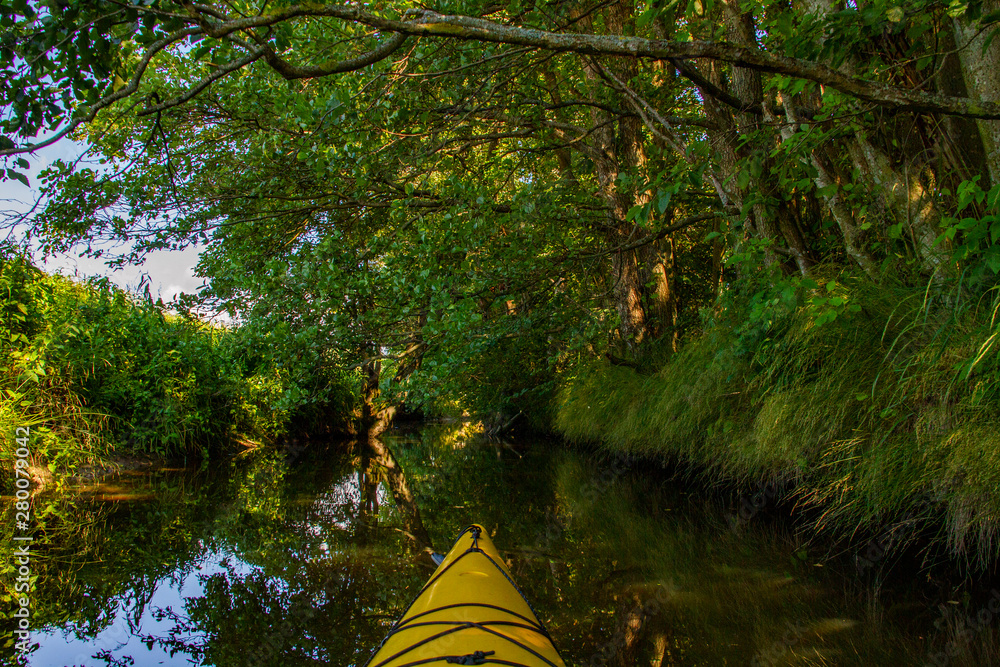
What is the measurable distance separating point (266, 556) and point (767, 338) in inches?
153

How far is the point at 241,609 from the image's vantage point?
3.13 m

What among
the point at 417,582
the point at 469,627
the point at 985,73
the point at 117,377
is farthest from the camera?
the point at 117,377

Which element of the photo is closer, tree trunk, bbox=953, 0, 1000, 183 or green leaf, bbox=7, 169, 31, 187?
green leaf, bbox=7, 169, 31, 187

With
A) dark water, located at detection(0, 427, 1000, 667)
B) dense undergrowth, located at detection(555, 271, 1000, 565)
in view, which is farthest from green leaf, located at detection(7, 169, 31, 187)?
dense undergrowth, located at detection(555, 271, 1000, 565)

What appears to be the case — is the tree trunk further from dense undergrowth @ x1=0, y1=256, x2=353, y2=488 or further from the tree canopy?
dense undergrowth @ x1=0, y1=256, x2=353, y2=488

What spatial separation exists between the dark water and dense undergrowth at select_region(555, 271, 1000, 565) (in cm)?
41

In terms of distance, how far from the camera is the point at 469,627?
2172mm

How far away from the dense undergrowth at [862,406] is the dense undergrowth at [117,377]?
14.0 ft

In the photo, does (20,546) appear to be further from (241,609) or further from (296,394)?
(296,394)

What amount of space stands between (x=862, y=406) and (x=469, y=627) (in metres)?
2.68

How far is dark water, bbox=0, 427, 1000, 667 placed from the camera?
2.55 meters

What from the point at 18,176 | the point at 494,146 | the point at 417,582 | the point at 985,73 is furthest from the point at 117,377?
the point at 985,73

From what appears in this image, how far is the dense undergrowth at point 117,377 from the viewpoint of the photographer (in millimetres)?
5965

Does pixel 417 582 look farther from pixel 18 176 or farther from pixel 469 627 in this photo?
pixel 18 176
